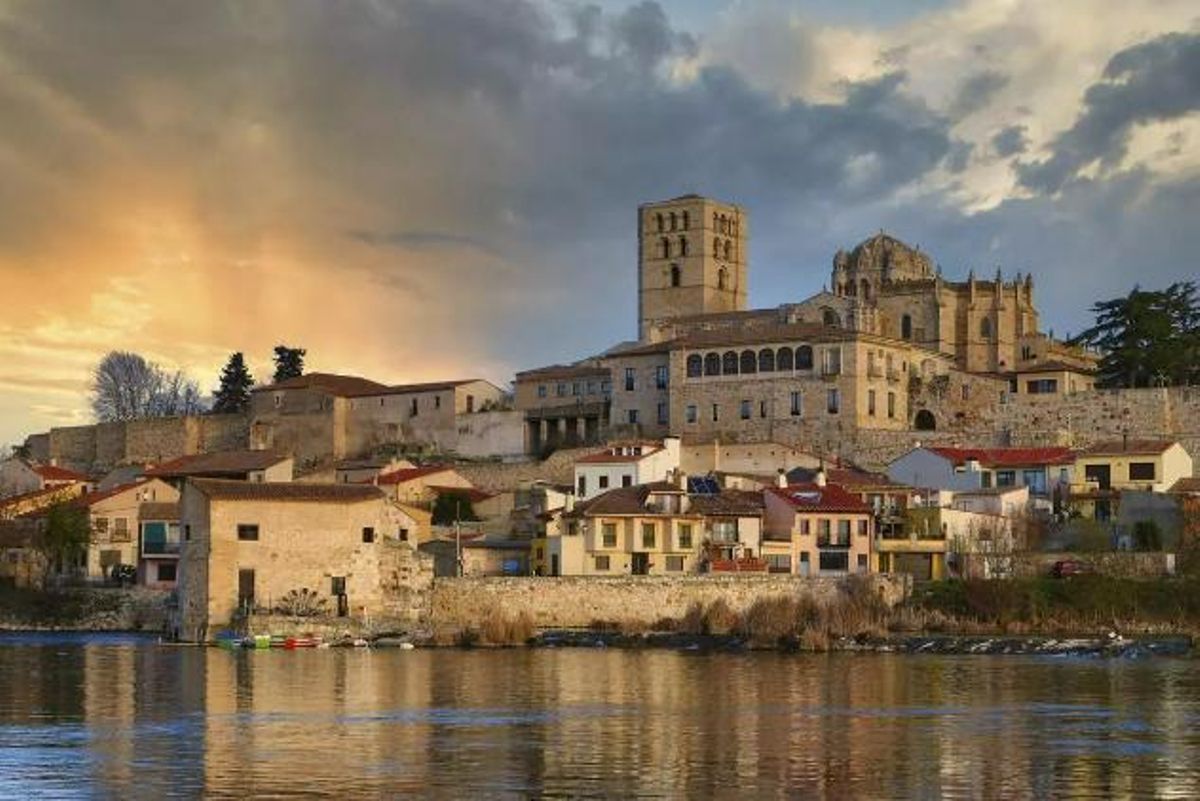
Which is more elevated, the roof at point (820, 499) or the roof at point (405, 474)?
the roof at point (405, 474)

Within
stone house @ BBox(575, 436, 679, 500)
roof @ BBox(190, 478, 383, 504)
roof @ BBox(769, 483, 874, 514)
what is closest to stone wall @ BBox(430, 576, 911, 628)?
roof @ BBox(190, 478, 383, 504)

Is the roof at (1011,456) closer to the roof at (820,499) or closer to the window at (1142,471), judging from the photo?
the window at (1142,471)

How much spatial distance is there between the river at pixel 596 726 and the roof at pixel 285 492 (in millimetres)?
5651

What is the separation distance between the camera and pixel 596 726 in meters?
31.7

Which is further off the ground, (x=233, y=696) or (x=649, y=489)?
(x=649, y=489)

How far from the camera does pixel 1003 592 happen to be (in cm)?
5309

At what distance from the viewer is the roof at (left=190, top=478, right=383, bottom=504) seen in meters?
51.6

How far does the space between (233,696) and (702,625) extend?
1850cm

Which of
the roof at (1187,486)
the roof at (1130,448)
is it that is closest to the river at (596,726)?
the roof at (1187,486)

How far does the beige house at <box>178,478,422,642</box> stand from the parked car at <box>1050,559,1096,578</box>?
16832 millimetres

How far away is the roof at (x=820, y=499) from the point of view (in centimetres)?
5716

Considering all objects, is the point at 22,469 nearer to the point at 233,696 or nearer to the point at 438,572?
the point at 438,572

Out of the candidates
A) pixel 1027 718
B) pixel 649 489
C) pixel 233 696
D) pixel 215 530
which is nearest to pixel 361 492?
pixel 215 530

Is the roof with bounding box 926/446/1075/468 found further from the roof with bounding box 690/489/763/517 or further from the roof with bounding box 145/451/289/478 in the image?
the roof with bounding box 145/451/289/478
